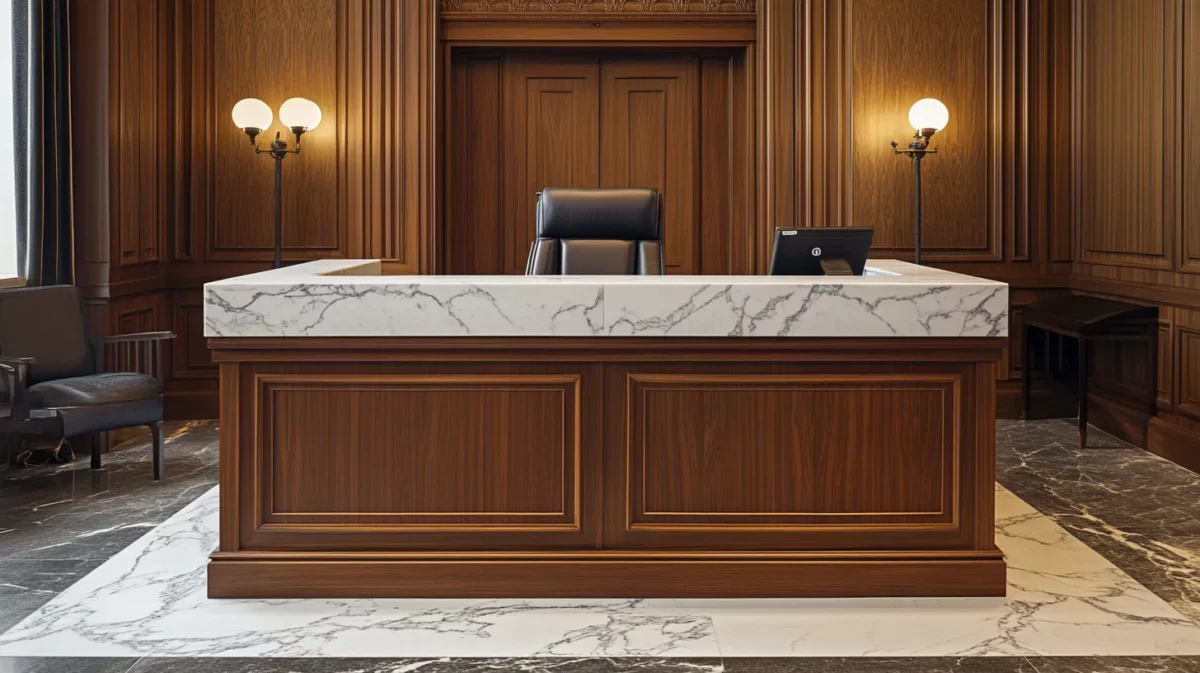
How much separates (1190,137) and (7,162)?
222 inches

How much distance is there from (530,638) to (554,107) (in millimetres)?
4659

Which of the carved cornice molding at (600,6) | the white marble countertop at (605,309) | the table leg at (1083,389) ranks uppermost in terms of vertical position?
the carved cornice molding at (600,6)

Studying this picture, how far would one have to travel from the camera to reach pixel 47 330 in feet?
17.3

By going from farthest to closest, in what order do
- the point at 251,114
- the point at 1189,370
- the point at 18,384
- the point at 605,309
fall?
the point at 251,114
the point at 1189,370
the point at 18,384
the point at 605,309

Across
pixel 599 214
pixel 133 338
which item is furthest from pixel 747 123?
pixel 133 338

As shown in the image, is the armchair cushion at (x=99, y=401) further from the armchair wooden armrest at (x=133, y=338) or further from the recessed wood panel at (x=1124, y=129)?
the recessed wood panel at (x=1124, y=129)

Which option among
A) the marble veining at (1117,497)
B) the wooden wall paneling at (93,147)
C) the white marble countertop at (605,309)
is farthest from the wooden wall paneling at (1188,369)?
the wooden wall paneling at (93,147)

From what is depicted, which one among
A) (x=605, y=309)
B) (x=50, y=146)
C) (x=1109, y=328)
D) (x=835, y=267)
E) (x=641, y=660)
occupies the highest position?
(x=50, y=146)

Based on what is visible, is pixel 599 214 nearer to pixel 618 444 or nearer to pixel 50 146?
pixel 618 444

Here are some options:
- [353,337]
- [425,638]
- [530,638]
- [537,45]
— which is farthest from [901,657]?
[537,45]

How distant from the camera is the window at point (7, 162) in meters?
5.57

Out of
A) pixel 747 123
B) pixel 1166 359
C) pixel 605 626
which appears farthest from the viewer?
pixel 747 123

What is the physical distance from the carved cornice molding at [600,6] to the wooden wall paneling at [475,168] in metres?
0.32

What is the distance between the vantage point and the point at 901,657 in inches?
119
